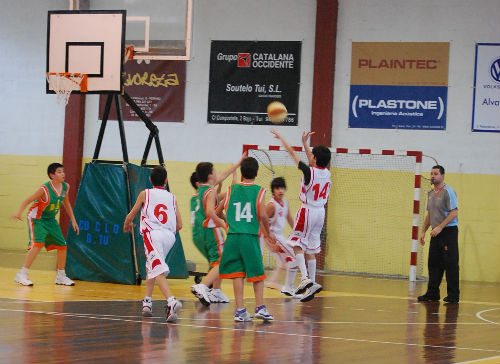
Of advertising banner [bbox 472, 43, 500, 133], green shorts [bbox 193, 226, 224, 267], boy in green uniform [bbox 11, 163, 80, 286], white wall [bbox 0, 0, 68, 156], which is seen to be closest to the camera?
green shorts [bbox 193, 226, 224, 267]

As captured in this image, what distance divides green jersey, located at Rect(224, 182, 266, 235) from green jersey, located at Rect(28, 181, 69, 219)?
4.22m

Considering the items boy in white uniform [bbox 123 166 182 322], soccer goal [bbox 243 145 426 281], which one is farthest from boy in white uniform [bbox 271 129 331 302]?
soccer goal [bbox 243 145 426 281]

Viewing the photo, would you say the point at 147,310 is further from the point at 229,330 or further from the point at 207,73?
the point at 207,73

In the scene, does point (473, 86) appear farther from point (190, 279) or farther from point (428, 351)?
point (428, 351)

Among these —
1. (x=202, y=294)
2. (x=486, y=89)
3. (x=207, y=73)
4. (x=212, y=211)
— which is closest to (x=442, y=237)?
(x=202, y=294)

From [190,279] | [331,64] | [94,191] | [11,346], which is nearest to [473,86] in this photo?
[331,64]

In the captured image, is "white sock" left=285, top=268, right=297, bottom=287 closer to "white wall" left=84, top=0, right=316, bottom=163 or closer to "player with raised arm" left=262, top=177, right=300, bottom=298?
"player with raised arm" left=262, top=177, right=300, bottom=298

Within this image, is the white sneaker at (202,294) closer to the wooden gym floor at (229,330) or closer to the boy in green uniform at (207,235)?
the boy in green uniform at (207,235)

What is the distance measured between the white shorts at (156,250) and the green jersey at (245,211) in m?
0.79

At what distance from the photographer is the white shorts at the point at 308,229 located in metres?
11.5

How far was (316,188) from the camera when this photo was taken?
444 inches

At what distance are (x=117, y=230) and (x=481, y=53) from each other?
31.1ft

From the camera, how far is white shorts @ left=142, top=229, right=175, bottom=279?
9078 mm

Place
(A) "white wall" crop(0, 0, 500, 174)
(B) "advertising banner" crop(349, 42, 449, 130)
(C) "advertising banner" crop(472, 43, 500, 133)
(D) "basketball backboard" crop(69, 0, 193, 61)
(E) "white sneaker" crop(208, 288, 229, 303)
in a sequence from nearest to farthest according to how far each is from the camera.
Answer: (E) "white sneaker" crop(208, 288, 229, 303), (D) "basketball backboard" crop(69, 0, 193, 61), (C) "advertising banner" crop(472, 43, 500, 133), (A) "white wall" crop(0, 0, 500, 174), (B) "advertising banner" crop(349, 42, 449, 130)
